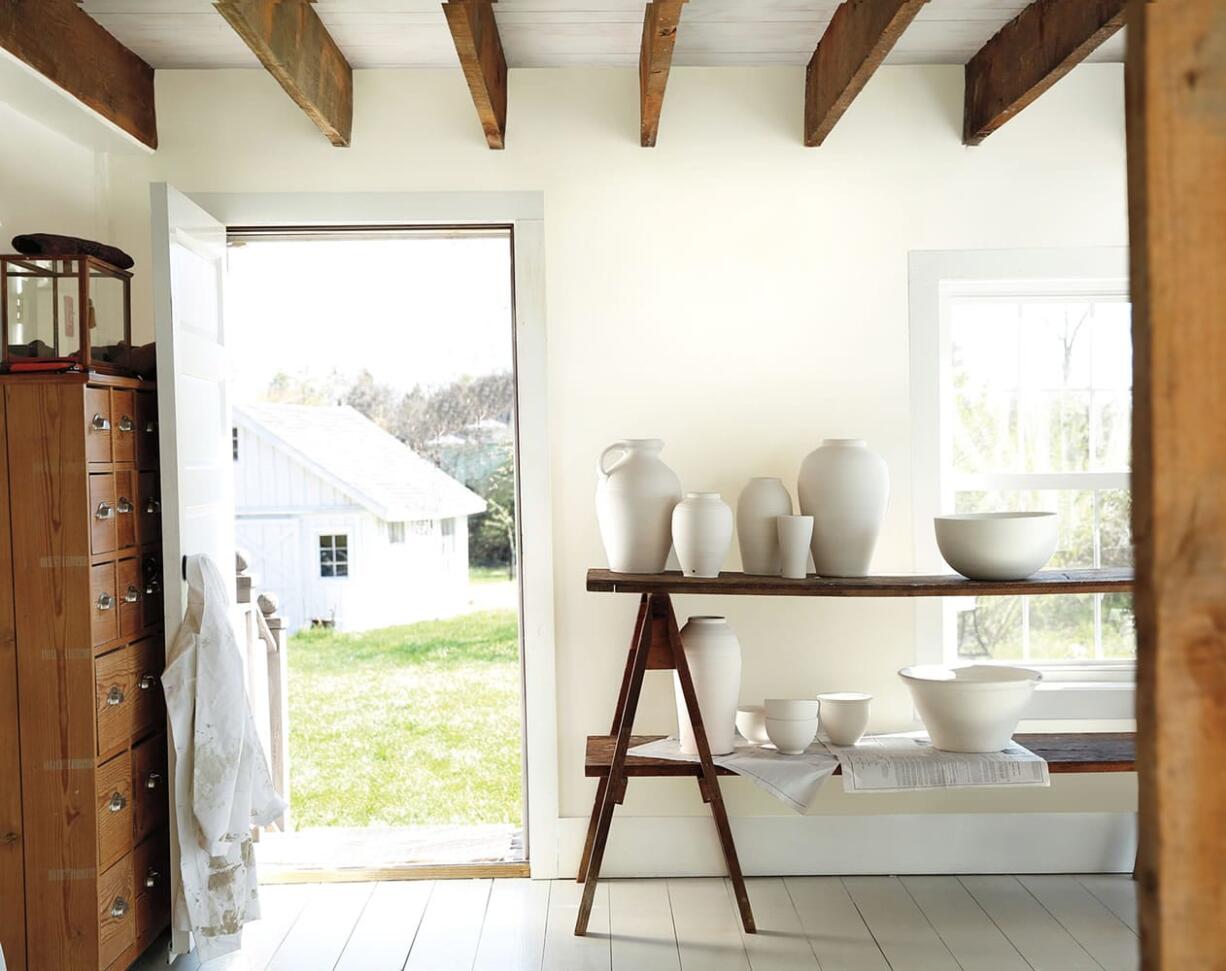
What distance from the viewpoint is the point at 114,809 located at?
9.16 feet

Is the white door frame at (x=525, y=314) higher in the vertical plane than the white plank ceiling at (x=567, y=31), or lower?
lower

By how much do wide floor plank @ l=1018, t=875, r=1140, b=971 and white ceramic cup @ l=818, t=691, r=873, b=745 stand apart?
76cm

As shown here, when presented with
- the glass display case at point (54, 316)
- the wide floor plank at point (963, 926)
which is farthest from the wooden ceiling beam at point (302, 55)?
the wide floor plank at point (963, 926)

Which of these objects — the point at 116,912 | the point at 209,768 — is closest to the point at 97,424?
the point at 209,768

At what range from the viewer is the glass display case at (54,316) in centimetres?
274

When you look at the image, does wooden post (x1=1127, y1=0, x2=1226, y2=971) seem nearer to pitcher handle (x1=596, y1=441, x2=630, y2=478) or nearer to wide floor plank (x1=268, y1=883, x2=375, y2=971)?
pitcher handle (x1=596, y1=441, x2=630, y2=478)

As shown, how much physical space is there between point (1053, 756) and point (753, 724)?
85cm

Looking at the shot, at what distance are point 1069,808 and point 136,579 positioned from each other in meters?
2.91

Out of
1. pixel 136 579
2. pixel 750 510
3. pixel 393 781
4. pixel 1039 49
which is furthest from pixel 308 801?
pixel 1039 49

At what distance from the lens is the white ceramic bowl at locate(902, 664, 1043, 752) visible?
→ 10.4 feet

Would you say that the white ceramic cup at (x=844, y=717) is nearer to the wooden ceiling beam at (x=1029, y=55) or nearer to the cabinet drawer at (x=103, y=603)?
the wooden ceiling beam at (x=1029, y=55)

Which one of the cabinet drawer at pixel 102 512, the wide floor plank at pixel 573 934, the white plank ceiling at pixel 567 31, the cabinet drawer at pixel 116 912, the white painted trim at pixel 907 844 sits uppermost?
the white plank ceiling at pixel 567 31

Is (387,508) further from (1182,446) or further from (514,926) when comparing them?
(1182,446)

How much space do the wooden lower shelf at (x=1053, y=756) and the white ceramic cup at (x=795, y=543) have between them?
580 millimetres
